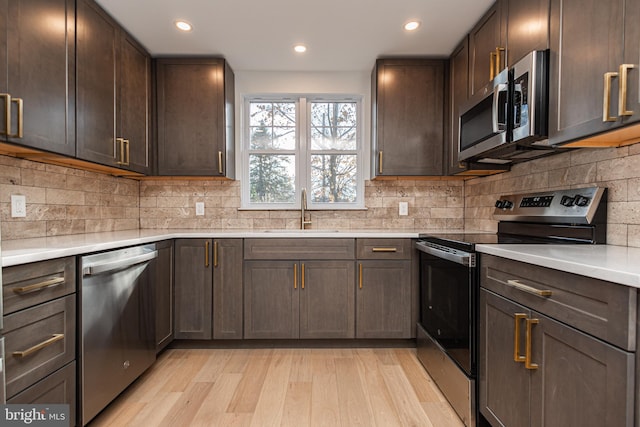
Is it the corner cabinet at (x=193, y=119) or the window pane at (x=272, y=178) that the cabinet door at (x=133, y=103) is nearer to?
the corner cabinet at (x=193, y=119)

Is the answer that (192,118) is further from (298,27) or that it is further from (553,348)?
(553,348)

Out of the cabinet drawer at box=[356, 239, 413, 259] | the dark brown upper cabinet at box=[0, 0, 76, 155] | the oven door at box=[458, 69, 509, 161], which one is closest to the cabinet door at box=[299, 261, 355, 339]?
the cabinet drawer at box=[356, 239, 413, 259]

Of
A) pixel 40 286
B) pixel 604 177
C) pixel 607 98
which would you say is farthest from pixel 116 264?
pixel 604 177

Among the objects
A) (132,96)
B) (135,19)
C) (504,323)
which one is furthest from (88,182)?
(504,323)

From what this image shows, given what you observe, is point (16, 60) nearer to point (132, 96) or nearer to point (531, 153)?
point (132, 96)

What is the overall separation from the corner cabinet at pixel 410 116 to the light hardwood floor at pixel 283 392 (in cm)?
150

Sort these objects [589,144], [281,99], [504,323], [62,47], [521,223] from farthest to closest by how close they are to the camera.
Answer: [281,99], [521,223], [62,47], [589,144], [504,323]

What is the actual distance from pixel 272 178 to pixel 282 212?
0.35 m

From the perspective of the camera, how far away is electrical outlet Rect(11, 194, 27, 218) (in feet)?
5.90

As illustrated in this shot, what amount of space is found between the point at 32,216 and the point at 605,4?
292cm

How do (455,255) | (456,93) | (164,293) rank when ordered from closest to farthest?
(455,255) < (164,293) < (456,93)

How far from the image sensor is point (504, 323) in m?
1.39

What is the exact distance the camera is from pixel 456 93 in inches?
101

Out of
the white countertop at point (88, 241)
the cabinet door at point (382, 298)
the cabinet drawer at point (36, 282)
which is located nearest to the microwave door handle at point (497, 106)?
the white countertop at point (88, 241)
